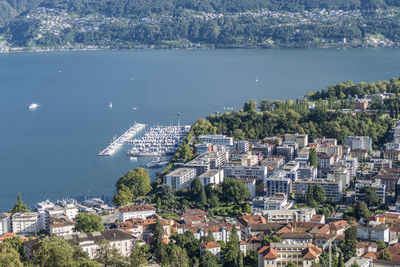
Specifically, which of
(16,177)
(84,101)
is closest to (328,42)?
(84,101)

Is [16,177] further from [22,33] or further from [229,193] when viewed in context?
[22,33]

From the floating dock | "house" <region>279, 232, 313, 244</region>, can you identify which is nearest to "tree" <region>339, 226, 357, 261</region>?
"house" <region>279, 232, 313, 244</region>

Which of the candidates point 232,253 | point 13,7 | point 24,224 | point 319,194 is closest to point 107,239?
point 232,253

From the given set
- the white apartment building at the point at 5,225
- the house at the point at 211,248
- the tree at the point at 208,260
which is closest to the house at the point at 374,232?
the house at the point at 211,248

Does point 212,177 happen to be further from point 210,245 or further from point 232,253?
point 232,253

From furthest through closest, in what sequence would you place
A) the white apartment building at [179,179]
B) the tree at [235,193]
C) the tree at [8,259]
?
1. the white apartment building at [179,179]
2. the tree at [235,193]
3. the tree at [8,259]

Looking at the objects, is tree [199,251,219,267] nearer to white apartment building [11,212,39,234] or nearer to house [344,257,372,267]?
house [344,257,372,267]

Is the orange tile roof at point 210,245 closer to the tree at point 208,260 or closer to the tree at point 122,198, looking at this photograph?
the tree at point 208,260
